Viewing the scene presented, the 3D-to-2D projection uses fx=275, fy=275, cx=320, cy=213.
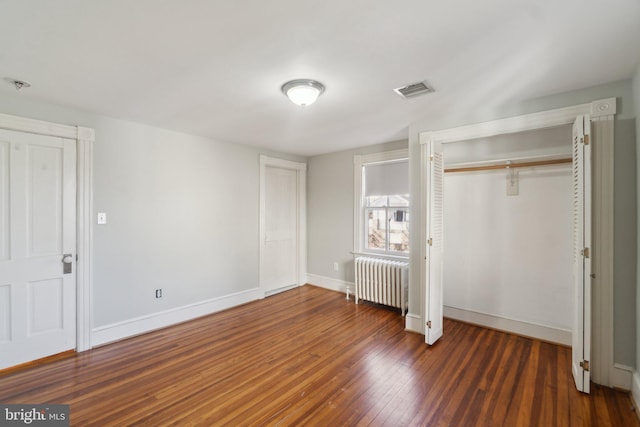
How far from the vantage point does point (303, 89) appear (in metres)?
2.21

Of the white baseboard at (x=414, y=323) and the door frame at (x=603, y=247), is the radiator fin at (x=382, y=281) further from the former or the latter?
the door frame at (x=603, y=247)

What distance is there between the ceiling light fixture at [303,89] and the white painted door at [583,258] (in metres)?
2.10

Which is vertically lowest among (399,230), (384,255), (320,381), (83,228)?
(320,381)

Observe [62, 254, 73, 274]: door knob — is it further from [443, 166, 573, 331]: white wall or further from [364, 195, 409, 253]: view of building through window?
[443, 166, 573, 331]: white wall

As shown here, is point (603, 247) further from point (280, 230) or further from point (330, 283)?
point (280, 230)

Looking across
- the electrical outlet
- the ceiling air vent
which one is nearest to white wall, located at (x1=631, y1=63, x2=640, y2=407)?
the ceiling air vent

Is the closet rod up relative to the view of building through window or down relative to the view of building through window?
up

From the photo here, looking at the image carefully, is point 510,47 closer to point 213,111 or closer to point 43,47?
point 213,111

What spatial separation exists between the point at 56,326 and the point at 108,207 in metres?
1.25

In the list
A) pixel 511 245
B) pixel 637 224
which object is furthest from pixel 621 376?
pixel 511 245

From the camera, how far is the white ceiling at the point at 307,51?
1451 millimetres

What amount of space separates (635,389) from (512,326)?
114 cm

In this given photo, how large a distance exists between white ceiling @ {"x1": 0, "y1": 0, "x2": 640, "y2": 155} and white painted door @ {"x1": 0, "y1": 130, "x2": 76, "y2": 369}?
575mm

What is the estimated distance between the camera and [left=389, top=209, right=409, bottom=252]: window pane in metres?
4.21
